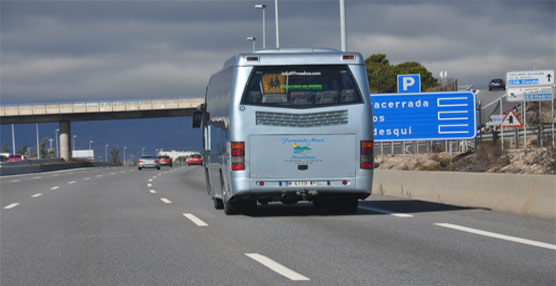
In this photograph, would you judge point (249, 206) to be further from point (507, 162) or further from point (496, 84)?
point (496, 84)

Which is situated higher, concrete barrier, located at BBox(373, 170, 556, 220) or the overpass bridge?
the overpass bridge

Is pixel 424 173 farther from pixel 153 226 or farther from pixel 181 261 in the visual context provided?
pixel 181 261

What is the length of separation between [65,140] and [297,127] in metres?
80.3

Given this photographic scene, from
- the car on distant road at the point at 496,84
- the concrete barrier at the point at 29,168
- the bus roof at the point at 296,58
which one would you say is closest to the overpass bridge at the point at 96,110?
the concrete barrier at the point at 29,168

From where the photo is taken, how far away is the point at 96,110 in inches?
3356

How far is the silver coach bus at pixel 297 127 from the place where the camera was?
13.3m

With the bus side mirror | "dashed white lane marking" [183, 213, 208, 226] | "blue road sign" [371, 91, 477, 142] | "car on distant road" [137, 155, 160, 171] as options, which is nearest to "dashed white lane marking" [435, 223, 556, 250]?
"dashed white lane marking" [183, 213, 208, 226]

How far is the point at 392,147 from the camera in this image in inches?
1735

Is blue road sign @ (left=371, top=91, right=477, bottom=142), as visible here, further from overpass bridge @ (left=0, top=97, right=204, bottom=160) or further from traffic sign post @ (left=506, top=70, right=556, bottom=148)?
overpass bridge @ (left=0, top=97, right=204, bottom=160)

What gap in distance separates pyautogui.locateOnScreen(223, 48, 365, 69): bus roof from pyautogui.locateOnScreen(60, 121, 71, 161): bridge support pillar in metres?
78.6

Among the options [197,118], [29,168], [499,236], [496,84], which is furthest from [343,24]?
[496,84]

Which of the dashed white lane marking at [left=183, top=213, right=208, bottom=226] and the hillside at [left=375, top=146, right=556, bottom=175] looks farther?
the hillside at [left=375, top=146, right=556, bottom=175]

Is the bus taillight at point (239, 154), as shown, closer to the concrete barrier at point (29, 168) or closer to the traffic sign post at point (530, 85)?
the traffic sign post at point (530, 85)

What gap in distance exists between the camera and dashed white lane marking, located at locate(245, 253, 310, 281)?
7469mm
